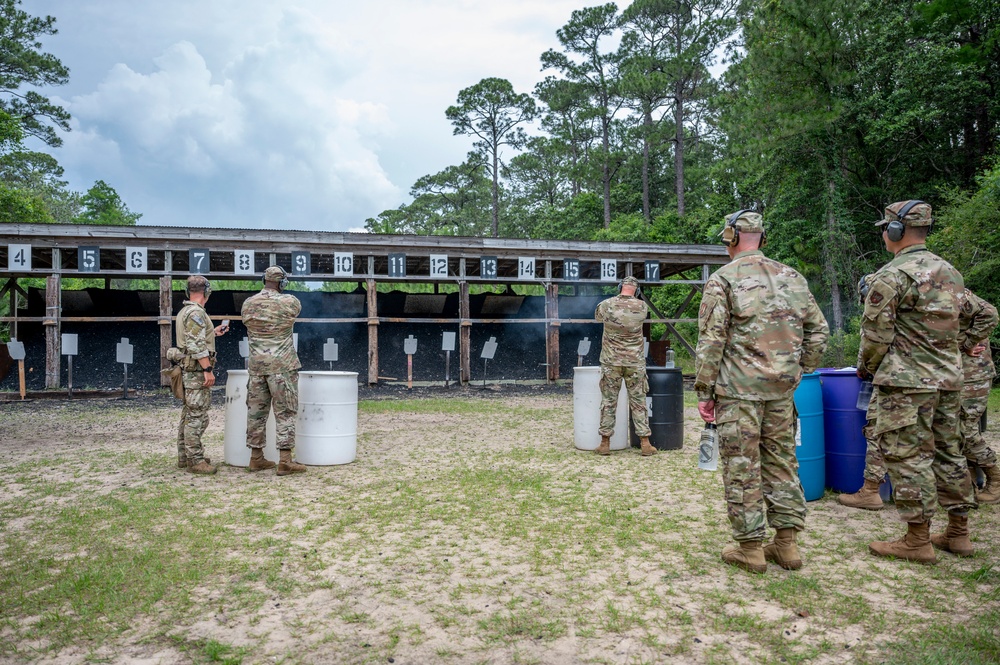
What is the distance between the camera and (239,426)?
6281 mm

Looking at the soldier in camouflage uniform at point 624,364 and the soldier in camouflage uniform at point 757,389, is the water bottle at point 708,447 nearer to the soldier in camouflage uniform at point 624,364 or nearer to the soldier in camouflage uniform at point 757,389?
the soldier in camouflage uniform at point 757,389

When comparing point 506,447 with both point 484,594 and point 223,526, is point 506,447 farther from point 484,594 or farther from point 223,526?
point 484,594

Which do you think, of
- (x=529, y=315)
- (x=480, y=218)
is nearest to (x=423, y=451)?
(x=529, y=315)

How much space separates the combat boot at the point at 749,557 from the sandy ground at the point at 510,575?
102 mm

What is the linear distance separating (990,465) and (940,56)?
57.2ft

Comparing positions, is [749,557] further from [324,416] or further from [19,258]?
[19,258]

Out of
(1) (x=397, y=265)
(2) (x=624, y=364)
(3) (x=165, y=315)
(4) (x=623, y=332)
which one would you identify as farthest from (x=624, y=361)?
(3) (x=165, y=315)

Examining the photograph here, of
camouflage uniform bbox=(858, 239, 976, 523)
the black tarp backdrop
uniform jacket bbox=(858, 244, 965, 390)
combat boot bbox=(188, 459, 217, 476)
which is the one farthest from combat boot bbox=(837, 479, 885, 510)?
the black tarp backdrop

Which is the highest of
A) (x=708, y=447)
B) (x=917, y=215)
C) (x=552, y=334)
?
(x=917, y=215)

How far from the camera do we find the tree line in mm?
17859

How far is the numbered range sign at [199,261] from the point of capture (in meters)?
14.2

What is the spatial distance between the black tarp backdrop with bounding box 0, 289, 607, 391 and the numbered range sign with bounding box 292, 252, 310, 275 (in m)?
2.81

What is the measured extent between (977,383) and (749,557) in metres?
2.71

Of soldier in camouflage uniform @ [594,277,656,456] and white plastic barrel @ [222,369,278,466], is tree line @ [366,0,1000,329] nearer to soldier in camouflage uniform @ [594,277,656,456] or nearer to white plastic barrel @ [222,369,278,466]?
soldier in camouflage uniform @ [594,277,656,456]
